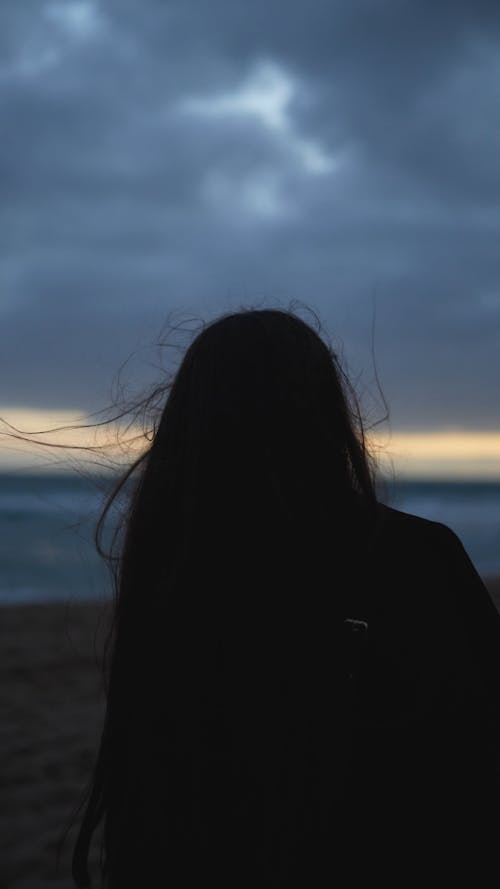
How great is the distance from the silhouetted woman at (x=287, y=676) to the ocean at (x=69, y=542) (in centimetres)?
64

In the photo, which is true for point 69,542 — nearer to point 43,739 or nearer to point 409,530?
point 43,739

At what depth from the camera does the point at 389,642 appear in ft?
3.66

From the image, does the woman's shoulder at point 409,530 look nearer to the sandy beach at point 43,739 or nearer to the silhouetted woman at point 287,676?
the silhouetted woman at point 287,676

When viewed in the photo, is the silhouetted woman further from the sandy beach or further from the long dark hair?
the sandy beach

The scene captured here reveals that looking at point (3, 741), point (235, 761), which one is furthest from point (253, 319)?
point (3, 741)

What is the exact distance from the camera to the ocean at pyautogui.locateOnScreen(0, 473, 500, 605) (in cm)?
248

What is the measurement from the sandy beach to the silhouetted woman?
0.72m

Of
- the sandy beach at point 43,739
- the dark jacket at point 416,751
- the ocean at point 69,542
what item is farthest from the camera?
the sandy beach at point 43,739

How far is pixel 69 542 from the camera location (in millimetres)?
20797

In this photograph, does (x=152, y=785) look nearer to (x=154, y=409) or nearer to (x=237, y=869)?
(x=237, y=869)

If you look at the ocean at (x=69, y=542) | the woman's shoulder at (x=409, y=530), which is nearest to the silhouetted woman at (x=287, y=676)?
the woman's shoulder at (x=409, y=530)

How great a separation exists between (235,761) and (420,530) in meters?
0.46

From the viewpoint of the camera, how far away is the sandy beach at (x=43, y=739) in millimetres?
2939

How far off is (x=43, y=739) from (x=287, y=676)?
12.1ft
